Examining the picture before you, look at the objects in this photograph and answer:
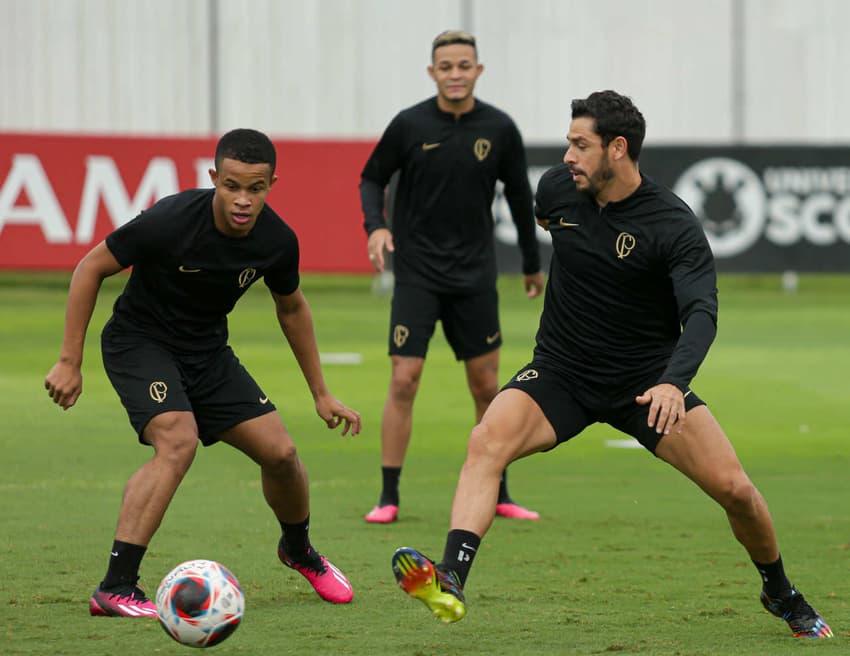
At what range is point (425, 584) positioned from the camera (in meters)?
5.71

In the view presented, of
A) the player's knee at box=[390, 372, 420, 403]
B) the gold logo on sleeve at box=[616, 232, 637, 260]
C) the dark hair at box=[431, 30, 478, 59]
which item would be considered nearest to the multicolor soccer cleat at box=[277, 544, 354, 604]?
the gold logo on sleeve at box=[616, 232, 637, 260]

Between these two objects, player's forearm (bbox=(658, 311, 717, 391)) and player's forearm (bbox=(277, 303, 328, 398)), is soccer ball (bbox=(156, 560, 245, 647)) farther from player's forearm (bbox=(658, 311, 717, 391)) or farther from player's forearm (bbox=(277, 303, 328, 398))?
player's forearm (bbox=(658, 311, 717, 391))

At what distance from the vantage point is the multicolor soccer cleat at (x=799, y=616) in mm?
6355

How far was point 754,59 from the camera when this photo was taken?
31.3 metres

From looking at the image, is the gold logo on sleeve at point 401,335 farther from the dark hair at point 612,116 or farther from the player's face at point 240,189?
the dark hair at point 612,116

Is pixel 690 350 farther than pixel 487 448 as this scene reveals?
No

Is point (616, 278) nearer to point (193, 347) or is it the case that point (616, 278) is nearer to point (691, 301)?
point (691, 301)

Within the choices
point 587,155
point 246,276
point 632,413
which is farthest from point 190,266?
point 632,413

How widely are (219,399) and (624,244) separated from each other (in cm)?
178

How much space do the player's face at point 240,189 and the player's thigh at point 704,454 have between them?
1.84m

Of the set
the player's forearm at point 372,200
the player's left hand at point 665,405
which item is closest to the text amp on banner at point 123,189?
the player's forearm at point 372,200

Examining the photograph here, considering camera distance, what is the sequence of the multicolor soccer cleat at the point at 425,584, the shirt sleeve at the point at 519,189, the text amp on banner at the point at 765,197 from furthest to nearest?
the text amp on banner at the point at 765,197, the shirt sleeve at the point at 519,189, the multicolor soccer cleat at the point at 425,584

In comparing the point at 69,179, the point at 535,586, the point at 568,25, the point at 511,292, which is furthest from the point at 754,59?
the point at 535,586

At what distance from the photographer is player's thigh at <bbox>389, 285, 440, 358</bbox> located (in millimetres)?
9320
